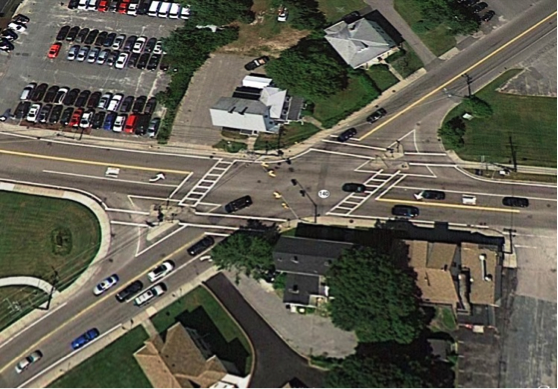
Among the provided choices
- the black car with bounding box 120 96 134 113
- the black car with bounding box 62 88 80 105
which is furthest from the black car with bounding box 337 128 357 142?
the black car with bounding box 62 88 80 105

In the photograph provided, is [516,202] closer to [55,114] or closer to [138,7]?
[138,7]

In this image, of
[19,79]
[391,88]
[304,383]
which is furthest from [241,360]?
[19,79]

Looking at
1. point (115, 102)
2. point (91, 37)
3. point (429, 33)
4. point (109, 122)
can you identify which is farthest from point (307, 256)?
point (91, 37)

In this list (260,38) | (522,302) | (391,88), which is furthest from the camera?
(260,38)

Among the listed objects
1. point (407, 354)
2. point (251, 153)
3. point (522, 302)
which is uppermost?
point (251, 153)

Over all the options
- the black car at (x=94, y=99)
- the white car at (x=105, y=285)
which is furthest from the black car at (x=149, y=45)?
the white car at (x=105, y=285)

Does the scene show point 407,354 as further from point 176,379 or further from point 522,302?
point 176,379
